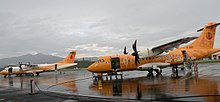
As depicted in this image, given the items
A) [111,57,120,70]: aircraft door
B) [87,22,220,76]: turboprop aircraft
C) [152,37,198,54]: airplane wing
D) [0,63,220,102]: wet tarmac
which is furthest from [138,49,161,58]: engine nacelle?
[0,63,220,102]: wet tarmac

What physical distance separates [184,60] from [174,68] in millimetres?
2842

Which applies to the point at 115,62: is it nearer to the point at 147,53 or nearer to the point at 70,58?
the point at 147,53

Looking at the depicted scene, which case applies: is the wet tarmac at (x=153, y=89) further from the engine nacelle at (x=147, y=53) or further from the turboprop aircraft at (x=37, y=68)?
the turboprop aircraft at (x=37, y=68)

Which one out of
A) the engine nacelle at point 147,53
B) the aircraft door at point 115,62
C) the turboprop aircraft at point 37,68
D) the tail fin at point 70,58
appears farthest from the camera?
the tail fin at point 70,58

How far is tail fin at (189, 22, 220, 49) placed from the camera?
28.5m

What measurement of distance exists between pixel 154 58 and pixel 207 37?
799 cm

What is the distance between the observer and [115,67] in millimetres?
25781

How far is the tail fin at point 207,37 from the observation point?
28.5 m

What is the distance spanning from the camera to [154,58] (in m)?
26.7

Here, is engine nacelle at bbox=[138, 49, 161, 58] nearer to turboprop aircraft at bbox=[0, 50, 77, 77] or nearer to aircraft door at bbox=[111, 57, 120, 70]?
aircraft door at bbox=[111, 57, 120, 70]

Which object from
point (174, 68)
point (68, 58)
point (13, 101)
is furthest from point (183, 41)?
point (68, 58)

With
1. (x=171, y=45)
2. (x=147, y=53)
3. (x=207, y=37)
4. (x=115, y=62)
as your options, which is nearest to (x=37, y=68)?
(x=115, y=62)

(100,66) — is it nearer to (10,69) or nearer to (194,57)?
(194,57)

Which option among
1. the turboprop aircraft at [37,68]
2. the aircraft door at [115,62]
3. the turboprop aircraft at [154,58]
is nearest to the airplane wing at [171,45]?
the turboprop aircraft at [154,58]
